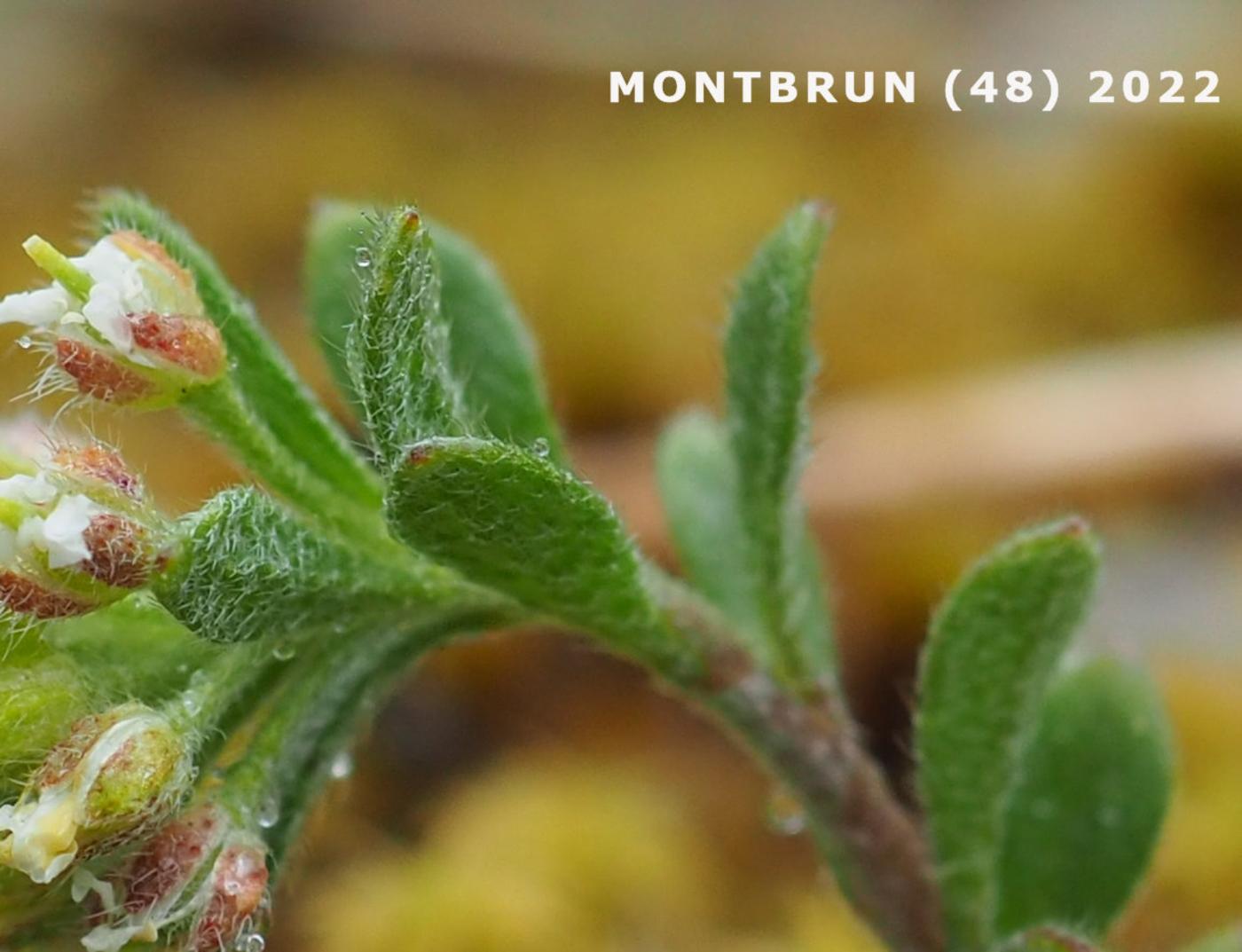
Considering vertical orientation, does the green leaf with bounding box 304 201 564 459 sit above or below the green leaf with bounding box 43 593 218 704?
above

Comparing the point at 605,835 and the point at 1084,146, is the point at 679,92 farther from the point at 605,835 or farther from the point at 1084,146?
the point at 605,835

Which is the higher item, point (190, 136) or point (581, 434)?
point (190, 136)

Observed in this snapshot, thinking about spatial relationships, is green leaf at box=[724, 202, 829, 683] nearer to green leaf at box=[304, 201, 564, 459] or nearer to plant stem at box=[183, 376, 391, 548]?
green leaf at box=[304, 201, 564, 459]

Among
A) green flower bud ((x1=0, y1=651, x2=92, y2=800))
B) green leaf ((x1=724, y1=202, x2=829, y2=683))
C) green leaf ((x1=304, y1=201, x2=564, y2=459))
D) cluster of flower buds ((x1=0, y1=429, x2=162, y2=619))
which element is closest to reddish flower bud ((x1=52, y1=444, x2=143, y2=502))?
cluster of flower buds ((x1=0, y1=429, x2=162, y2=619))

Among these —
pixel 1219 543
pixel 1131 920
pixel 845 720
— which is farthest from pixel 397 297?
pixel 1219 543

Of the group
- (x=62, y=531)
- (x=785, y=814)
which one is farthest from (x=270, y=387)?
(x=785, y=814)

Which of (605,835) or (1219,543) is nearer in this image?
(605,835)

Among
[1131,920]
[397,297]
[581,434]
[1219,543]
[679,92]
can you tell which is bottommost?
[1131,920]

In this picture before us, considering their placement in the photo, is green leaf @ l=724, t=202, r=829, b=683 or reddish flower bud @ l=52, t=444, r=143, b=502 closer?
reddish flower bud @ l=52, t=444, r=143, b=502
